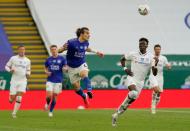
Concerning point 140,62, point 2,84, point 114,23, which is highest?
point 114,23

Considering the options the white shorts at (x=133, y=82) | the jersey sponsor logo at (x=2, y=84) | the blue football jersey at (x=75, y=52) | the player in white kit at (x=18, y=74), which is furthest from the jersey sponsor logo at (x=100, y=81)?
the white shorts at (x=133, y=82)

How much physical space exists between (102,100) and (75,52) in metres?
10.5

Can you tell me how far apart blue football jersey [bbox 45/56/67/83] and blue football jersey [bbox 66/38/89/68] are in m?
2.91

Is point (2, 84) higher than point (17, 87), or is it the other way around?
point (17, 87)

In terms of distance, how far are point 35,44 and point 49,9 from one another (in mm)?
3023

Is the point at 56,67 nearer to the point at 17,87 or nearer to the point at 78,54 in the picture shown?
the point at 17,87

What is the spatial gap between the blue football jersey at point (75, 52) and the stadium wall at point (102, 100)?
8961mm

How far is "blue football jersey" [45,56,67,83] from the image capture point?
26.7 meters

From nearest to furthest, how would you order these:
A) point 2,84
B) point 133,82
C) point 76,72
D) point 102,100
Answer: point 133,82, point 76,72, point 102,100, point 2,84

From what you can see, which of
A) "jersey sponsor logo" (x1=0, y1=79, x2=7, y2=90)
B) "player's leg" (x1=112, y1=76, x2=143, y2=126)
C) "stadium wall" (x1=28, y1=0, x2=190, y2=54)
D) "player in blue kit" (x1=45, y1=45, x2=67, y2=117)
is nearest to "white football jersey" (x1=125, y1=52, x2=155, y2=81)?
"player's leg" (x1=112, y1=76, x2=143, y2=126)

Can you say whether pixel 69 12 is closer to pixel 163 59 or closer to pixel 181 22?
pixel 181 22

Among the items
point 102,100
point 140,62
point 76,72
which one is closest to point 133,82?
point 140,62

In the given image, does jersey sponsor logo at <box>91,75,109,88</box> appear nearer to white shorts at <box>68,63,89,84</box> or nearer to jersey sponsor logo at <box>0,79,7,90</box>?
jersey sponsor logo at <box>0,79,7,90</box>

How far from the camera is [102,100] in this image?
34.0 metres
